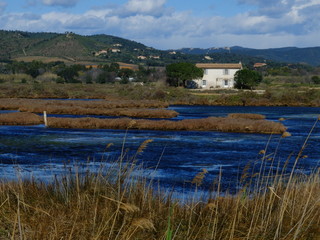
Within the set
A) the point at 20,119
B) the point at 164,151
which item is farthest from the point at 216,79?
the point at 164,151

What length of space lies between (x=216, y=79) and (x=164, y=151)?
8287 cm

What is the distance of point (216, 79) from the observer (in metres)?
108

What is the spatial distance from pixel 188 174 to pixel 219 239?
41.3ft

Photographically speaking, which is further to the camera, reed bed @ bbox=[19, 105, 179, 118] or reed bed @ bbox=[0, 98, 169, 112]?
reed bed @ bbox=[0, 98, 169, 112]

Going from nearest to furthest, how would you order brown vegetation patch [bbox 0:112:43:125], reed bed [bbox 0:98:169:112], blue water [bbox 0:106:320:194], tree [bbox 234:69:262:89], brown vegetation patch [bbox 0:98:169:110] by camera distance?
blue water [bbox 0:106:320:194]
brown vegetation patch [bbox 0:112:43:125]
reed bed [bbox 0:98:169:112]
brown vegetation patch [bbox 0:98:169:110]
tree [bbox 234:69:262:89]

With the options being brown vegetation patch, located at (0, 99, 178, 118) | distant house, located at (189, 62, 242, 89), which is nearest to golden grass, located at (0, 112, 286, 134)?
brown vegetation patch, located at (0, 99, 178, 118)

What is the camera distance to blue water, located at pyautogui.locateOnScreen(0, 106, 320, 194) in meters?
19.6

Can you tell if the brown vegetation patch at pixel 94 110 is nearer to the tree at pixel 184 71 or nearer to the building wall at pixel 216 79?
the tree at pixel 184 71

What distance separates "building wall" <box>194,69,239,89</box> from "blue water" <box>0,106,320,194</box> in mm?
66899

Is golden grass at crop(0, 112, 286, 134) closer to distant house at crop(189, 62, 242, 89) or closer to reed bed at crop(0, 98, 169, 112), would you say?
reed bed at crop(0, 98, 169, 112)

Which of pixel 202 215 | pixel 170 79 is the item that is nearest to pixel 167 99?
pixel 170 79

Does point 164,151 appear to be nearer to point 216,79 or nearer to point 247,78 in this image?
point 247,78

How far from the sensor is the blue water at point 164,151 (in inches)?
771

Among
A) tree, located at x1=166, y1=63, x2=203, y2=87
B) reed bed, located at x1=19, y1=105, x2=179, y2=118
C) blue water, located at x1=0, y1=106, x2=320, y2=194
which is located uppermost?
tree, located at x1=166, y1=63, x2=203, y2=87
